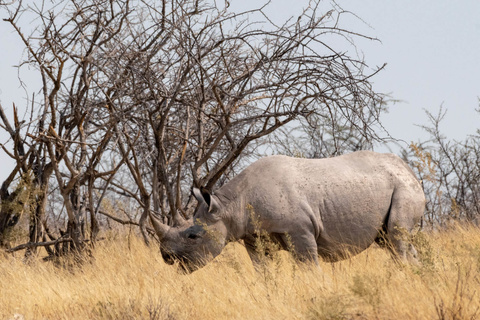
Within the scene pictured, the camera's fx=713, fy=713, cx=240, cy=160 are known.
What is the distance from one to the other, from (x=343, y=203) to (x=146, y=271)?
86.3 inches

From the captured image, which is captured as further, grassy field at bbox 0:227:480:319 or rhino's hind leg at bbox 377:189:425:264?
rhino's hind leg at bbox 377:189:425:264

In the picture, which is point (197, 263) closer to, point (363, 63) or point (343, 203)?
point (343, 203)

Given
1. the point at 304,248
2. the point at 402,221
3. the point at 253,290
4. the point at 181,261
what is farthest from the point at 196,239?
the point at 402,221

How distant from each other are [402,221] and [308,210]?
1094mm

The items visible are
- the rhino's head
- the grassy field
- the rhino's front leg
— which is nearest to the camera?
the grassy field

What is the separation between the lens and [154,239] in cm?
980

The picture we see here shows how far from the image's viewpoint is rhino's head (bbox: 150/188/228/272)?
684 cm

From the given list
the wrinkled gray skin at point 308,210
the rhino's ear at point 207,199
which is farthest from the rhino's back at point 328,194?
the rhino's ear at point 207,199

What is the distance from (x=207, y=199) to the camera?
270 inches

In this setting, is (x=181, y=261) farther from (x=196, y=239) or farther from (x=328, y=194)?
(x=328, y=194)

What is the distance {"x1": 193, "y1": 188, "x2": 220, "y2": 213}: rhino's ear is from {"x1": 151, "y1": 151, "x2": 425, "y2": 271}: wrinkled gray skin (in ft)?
0.03

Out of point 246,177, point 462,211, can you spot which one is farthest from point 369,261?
point 462,211

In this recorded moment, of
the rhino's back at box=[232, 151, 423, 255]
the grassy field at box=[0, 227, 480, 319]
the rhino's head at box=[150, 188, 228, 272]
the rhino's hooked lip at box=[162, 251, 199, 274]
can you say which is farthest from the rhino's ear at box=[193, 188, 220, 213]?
the grassy field at box=[0, 227, 480, 319]

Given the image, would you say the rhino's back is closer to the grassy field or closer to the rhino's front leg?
the rhino's front leg
